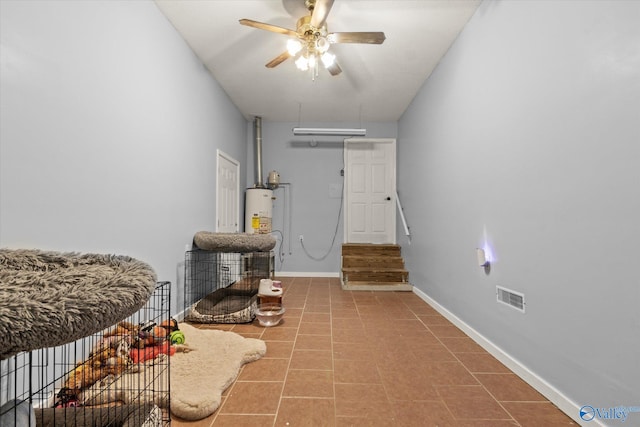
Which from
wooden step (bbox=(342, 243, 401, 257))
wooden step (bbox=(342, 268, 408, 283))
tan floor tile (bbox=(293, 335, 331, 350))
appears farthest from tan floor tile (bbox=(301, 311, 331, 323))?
wooden step (bbox=(342, 243, 401, 257))

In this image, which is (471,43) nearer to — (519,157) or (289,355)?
(519,157)

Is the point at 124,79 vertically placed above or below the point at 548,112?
above

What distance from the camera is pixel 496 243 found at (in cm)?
210

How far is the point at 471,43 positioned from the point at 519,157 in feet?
4.28

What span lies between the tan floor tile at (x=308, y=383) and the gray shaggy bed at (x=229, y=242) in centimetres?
143

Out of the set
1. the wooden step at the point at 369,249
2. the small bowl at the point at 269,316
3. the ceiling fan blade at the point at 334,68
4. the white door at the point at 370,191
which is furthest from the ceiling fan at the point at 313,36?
the wooden step at the point at 369,249

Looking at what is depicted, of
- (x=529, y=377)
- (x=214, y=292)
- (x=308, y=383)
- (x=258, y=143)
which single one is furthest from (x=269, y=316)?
(x=258, y=143)

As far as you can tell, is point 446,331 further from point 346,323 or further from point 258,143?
point 258,143

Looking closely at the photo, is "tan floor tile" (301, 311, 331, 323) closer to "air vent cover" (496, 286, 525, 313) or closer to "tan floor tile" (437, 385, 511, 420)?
"tan floor tile" (437, 385, 511, 420)

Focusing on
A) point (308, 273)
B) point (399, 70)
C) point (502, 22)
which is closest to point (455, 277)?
point (502, 22)

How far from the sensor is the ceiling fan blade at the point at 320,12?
77.6 inches

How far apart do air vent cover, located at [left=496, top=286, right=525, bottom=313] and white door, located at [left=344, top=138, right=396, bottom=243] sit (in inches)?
127

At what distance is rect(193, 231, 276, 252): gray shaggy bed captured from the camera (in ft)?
9.69

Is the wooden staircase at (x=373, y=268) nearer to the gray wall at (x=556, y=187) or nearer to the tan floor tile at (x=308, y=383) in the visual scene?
the gray wall at (x=556, y=187)
